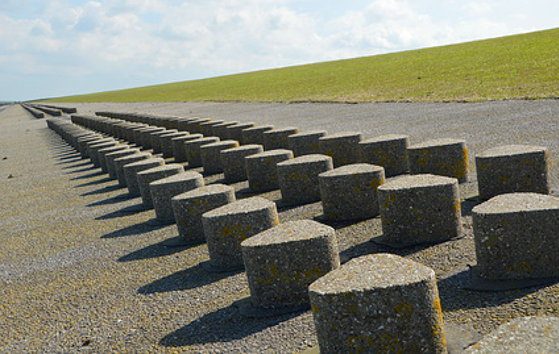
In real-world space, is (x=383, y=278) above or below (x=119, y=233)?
above

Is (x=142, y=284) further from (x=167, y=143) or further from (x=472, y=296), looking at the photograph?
(x=167, y=143)

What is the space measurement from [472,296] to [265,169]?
6704 mm

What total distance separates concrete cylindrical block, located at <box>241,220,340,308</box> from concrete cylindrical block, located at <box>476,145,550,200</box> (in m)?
3.03

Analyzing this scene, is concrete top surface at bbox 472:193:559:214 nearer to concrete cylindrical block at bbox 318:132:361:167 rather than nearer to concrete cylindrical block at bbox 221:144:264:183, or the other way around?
concrete cylindrical block at bbox 318:132:361:167

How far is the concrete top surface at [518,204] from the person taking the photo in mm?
5305

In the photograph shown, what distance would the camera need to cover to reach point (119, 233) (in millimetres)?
10117

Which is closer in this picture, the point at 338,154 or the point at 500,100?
the point at 338,154

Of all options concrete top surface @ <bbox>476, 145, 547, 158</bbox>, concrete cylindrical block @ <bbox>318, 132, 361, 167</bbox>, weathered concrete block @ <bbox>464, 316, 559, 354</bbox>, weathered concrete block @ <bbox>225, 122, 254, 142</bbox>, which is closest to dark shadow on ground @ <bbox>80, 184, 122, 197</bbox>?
weathered concrete block @ <bbox>225, 122, 254, 142</bbox>

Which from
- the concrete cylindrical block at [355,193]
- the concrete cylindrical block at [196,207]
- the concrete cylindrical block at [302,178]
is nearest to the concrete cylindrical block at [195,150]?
the concrete cylindrical block at [302,178]

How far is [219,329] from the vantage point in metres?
5.45

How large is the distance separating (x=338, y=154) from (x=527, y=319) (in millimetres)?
8822

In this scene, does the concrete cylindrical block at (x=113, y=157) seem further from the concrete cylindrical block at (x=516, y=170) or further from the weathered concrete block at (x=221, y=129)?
Answer: the concrete cylindrical block at (x=516, y=170)

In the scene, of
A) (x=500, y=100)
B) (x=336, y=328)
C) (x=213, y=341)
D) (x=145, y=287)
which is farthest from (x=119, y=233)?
(x=500, y=100)

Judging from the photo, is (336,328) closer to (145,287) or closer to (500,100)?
(145,287)
